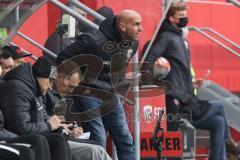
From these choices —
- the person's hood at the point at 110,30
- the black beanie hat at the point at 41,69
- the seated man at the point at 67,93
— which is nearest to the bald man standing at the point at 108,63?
the person's hood at the point at 110,30

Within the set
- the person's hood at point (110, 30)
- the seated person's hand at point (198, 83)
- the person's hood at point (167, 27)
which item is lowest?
the seated person's hand at point (198, 83)

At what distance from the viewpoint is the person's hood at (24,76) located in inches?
319

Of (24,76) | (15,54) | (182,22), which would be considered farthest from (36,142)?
(182,22)

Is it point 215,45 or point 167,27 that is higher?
point 167,27

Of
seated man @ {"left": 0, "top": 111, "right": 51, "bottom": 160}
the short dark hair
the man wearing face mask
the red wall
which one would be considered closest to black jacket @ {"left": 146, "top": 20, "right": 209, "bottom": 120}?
the man wearing face mask

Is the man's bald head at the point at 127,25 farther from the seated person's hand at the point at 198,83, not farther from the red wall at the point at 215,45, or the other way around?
the red wall at the point at 215,45

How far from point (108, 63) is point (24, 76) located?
121cm

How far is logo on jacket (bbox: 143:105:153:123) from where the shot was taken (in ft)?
33.9

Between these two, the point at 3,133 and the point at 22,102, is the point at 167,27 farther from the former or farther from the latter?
the point at 3,133

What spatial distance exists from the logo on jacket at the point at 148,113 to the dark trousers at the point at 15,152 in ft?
10.2

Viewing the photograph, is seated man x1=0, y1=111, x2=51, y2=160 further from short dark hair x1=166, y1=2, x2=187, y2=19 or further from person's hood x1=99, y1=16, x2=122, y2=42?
short dark hair x1=166, y1=2, x2=187, y2=19

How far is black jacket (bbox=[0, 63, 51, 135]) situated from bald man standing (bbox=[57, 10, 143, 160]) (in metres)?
0.93

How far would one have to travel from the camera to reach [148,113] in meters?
10.4

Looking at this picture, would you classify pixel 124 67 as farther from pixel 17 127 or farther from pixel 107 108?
pixel 17 127
